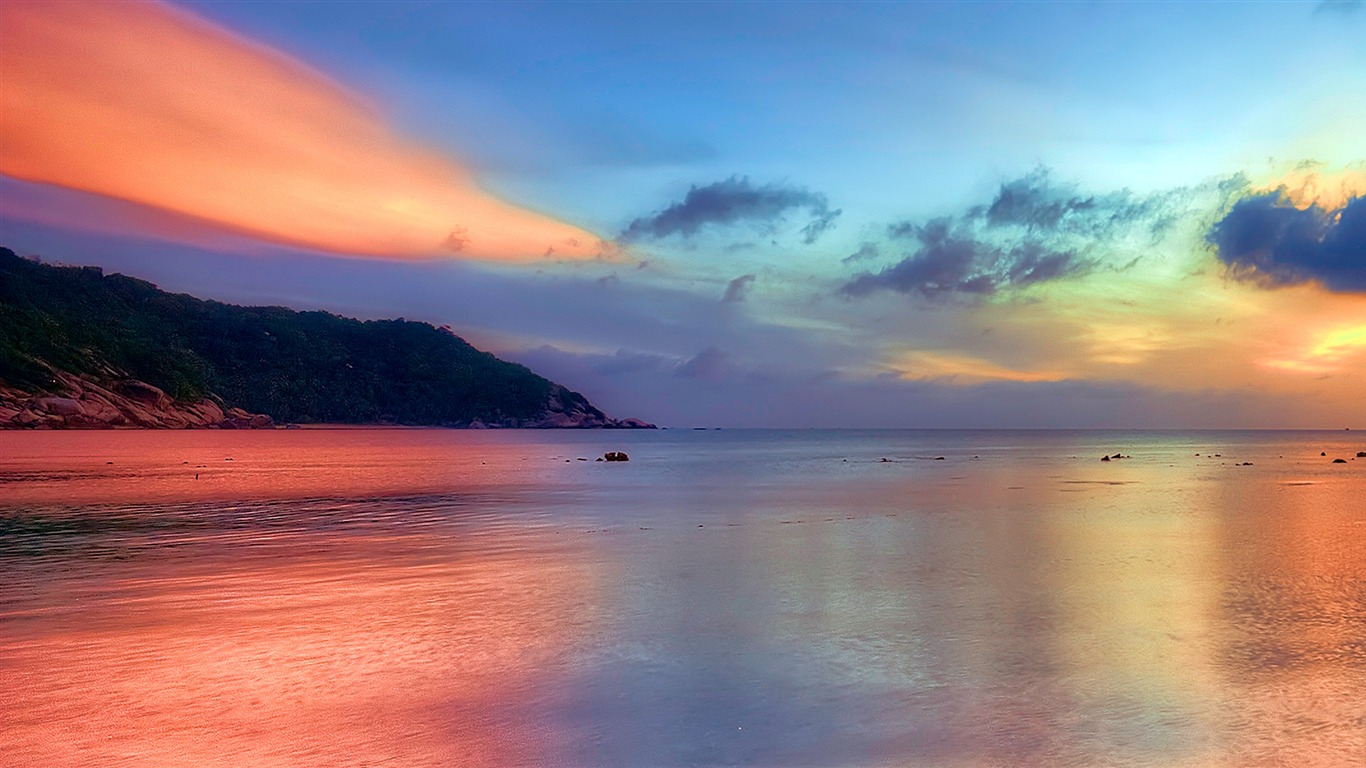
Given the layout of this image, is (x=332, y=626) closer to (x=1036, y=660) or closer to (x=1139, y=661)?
(x=1036, y=660)

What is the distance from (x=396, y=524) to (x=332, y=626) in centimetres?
2063

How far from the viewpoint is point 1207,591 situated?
21.7 m

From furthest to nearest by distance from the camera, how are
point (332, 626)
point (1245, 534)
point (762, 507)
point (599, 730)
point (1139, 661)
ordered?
point (762, 507) < point (1245, 534) < point (332, 626) < point (1139, 661) < point (599, 730)

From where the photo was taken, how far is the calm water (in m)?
10.3

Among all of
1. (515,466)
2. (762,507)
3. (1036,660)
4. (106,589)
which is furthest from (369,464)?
(1036,660)

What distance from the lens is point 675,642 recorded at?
51.4 feet

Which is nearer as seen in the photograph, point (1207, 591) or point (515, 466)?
point (1207, 591)

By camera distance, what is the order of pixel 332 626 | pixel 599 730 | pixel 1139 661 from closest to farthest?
pixel 599 730, pixel 1139 661, pixel 332 626

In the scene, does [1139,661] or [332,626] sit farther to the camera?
[332,626]

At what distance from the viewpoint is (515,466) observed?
3637 inches

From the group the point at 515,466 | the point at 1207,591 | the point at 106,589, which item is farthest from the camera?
the point at 515,466

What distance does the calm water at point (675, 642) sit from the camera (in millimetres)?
10273

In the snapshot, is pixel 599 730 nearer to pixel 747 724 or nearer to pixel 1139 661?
pixel 747 724

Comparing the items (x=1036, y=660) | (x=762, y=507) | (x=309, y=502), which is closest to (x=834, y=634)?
(x=1036, y=660)
